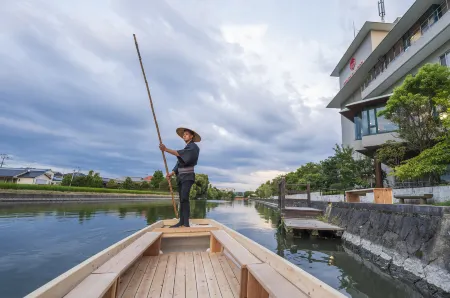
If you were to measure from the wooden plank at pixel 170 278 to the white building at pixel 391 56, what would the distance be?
1408cm

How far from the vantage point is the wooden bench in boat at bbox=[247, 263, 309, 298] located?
1.58 meters

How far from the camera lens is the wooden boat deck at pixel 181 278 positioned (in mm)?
2400

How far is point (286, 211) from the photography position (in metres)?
13.0

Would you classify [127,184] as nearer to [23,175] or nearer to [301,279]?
[23,175]

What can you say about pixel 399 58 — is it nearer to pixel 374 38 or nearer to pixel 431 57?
pixel 431 57

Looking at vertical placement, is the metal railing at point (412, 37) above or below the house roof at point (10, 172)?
above

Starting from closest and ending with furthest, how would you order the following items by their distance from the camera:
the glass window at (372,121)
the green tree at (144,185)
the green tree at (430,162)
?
the green tree at (430,162), the glass window at (372,121), the green tree at (144,185)

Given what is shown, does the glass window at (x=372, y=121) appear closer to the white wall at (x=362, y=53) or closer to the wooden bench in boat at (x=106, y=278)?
the white wall at (x=362, y=53)

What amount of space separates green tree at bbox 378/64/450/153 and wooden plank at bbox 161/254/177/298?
1167cm

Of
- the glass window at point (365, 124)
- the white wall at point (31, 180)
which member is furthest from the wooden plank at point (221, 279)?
the white wall at point (31, 180)

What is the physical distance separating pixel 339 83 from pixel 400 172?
25210 mm

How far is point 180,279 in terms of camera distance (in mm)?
2764

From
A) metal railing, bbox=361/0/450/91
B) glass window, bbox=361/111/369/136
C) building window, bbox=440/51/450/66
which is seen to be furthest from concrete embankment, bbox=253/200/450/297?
metal railing, bbox=361/0/450/91

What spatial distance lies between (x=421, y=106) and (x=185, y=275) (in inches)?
489
